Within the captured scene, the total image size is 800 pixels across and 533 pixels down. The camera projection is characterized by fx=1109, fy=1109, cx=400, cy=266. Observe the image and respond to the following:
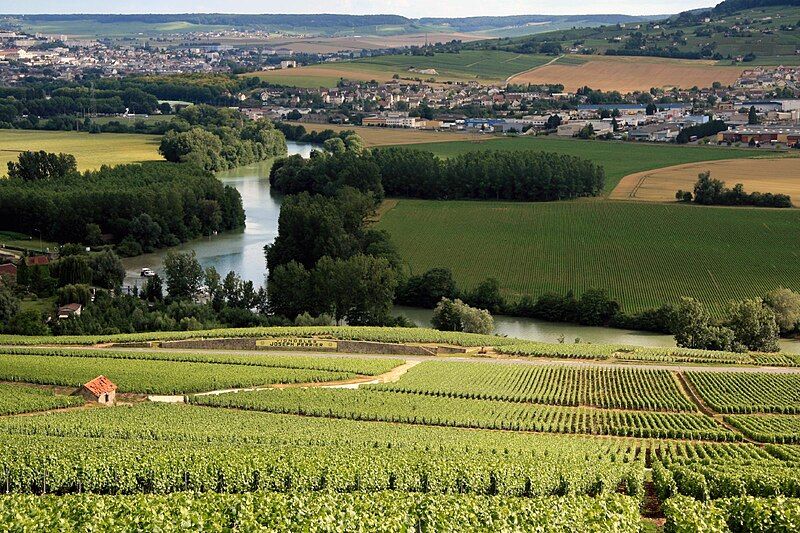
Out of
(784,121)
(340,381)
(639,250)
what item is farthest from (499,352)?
(784,121)

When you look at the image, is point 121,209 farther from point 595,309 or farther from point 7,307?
point 595,309

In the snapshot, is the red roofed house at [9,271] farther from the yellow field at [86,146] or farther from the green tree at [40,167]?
the yellow field at [86,146]

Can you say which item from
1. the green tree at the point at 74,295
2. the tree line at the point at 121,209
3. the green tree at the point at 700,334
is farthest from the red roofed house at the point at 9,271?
the green tree at the point at 700,334

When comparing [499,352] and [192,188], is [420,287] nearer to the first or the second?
[499,352]

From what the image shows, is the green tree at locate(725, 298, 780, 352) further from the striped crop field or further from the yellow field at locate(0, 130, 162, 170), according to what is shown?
the yellow field at locate(0, 130, 162, 170)

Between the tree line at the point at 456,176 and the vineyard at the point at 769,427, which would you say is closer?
the vineyard at the point at 769,427

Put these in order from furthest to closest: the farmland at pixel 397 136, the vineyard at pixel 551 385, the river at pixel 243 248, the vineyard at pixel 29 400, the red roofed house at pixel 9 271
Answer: the farmland at pixel 397 136
the river at pixel 243 248
the red roofed house at pixel 9 271
the vineyard at pixel 551 385
the vineyard at pixel 29 400

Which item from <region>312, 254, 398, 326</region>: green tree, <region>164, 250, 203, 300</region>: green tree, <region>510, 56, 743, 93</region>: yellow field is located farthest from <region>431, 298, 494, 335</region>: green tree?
<region>510, 56, 743, 93</region>: yellow field
